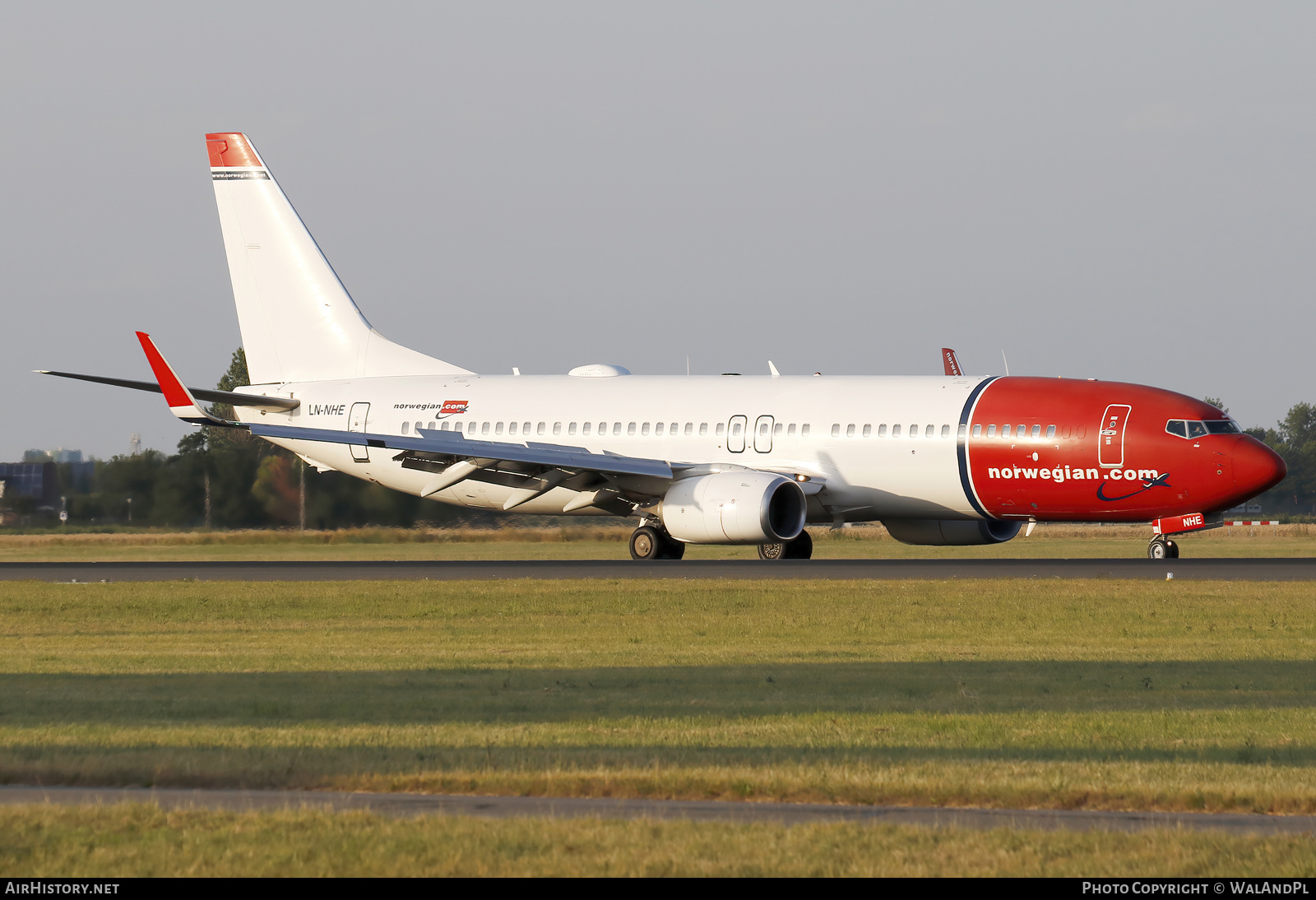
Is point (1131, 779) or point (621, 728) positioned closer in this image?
point (1131, 779)

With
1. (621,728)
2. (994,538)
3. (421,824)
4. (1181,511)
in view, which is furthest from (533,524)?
(421,824)

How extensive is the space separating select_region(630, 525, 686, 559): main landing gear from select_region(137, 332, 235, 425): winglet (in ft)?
30.6

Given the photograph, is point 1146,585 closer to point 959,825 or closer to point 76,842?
point 959,825

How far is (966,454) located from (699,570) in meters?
6.23

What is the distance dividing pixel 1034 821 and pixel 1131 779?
61.2 inches

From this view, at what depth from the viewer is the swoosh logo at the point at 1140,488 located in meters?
30.2

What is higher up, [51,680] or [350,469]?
[350,469]

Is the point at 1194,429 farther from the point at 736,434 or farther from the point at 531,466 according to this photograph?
the point at 531,466

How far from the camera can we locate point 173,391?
110 ft

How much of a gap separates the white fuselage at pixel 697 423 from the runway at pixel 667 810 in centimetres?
2346

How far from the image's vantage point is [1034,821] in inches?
317

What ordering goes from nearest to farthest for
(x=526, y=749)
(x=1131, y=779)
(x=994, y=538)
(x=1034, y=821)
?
(x=1034, y=821) → (x=1131, y=779) → (x=526, y=749) → (x=994, y=538)
